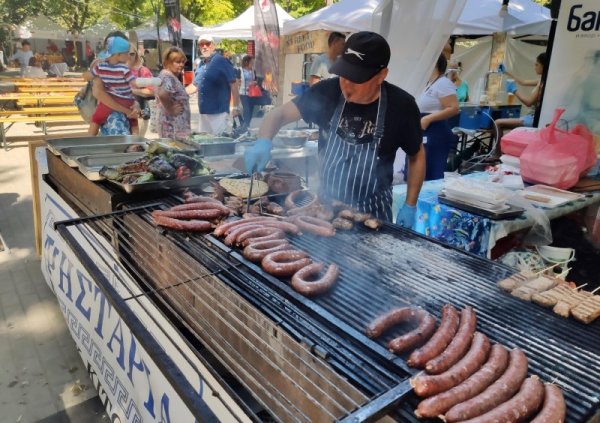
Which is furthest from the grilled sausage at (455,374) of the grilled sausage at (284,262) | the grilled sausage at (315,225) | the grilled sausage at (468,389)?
the grilled sausage at (315,225)

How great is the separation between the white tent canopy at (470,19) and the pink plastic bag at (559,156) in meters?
4.33

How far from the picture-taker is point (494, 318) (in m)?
2.15

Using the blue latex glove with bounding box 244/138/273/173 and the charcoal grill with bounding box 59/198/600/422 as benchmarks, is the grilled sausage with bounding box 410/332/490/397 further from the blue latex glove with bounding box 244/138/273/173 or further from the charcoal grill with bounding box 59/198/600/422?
the blue latex glove with bounding box 244/138/273/173

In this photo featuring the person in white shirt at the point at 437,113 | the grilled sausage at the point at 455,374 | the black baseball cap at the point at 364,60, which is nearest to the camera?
the grilled sausage at the point at 455,374

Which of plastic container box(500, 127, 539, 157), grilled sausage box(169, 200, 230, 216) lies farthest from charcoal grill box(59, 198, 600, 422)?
plastic container box(500, 127, 539, 157)

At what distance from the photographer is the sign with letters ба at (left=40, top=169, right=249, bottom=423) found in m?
2.23

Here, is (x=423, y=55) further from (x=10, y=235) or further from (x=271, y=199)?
(x=10, y=235)

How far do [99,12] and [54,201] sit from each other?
39148 mm

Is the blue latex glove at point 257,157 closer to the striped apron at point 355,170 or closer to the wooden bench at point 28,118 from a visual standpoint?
the striped apron at point 355,170

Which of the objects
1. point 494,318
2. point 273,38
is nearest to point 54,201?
point 494,318

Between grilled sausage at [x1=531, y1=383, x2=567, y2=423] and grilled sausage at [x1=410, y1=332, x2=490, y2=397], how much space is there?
0.81ft

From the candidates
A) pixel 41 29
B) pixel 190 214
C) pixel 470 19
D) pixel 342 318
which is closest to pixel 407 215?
pixel 190 214

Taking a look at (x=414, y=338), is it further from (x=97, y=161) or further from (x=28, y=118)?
(x=28, y=118)

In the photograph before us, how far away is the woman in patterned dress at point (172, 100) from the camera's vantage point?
675 centimetres
